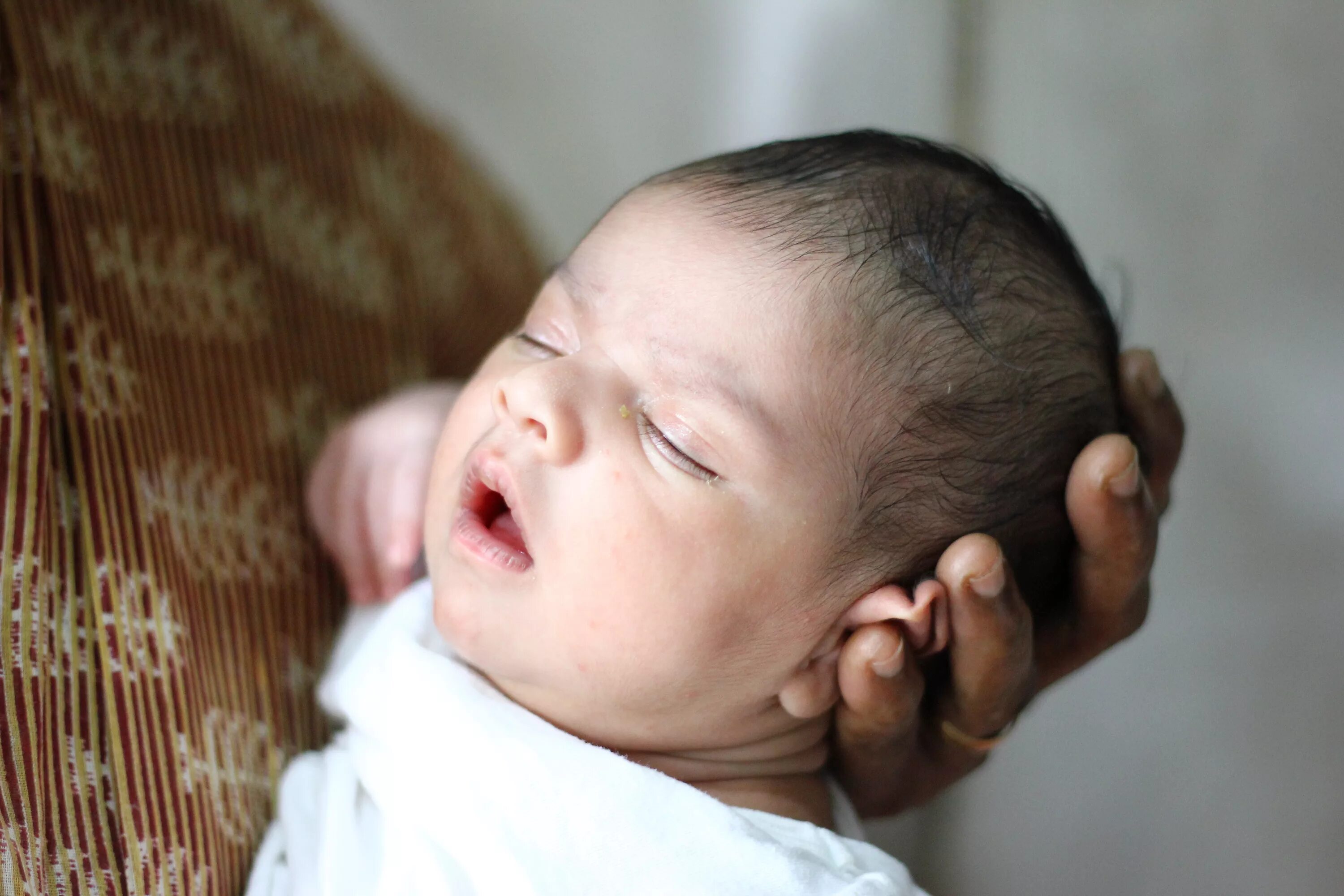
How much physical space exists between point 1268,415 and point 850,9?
93cm

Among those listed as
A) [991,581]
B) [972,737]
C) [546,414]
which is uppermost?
[546,414]

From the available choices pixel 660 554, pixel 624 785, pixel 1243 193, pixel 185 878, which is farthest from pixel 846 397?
pixel 1243 193

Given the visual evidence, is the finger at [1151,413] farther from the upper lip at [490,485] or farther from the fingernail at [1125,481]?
the upper lip at [490,485]

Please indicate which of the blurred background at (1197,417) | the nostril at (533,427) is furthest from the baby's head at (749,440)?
the blurred background at (1197,417)

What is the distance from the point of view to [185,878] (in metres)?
0.76

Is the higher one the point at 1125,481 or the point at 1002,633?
the point at 1125,481

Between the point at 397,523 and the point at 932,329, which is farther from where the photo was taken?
the point at 397,523

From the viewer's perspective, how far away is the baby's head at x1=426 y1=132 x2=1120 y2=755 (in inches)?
29.6

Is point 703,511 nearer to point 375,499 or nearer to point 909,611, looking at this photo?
point 909,611

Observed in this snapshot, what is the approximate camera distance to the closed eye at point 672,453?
29.7 inches

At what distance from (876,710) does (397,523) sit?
468mm

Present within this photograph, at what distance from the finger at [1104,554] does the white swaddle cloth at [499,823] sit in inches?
10.3

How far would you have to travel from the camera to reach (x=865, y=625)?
806 mm

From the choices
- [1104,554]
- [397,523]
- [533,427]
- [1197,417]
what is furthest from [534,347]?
[1197,417]
